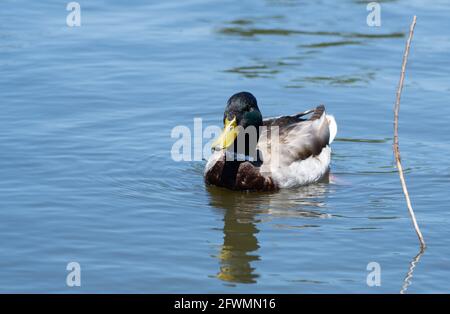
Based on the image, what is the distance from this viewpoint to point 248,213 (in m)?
11.4

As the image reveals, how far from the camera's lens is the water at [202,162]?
9.71 m

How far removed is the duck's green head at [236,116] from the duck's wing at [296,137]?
0.54 meters

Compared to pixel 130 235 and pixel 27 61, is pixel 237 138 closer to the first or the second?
pixel 130 235

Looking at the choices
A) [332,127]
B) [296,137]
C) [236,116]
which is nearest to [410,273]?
[236,116]

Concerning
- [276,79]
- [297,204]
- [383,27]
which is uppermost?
[383,27]

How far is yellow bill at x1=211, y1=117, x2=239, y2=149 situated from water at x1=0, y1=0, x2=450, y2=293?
612 mm

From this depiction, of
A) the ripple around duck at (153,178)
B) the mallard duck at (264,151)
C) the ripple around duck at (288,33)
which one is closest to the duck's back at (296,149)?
the mallard duck at (264,151)

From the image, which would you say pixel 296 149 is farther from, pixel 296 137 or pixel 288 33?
pixel 288 33

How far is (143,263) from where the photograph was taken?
381 inches

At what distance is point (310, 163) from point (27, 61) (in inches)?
215

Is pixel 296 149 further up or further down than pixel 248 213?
further up

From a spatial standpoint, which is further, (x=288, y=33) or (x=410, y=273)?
(x=288, y=33)

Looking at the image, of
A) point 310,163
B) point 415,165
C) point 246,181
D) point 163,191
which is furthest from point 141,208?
point 415,165

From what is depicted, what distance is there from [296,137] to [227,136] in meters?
1.26
